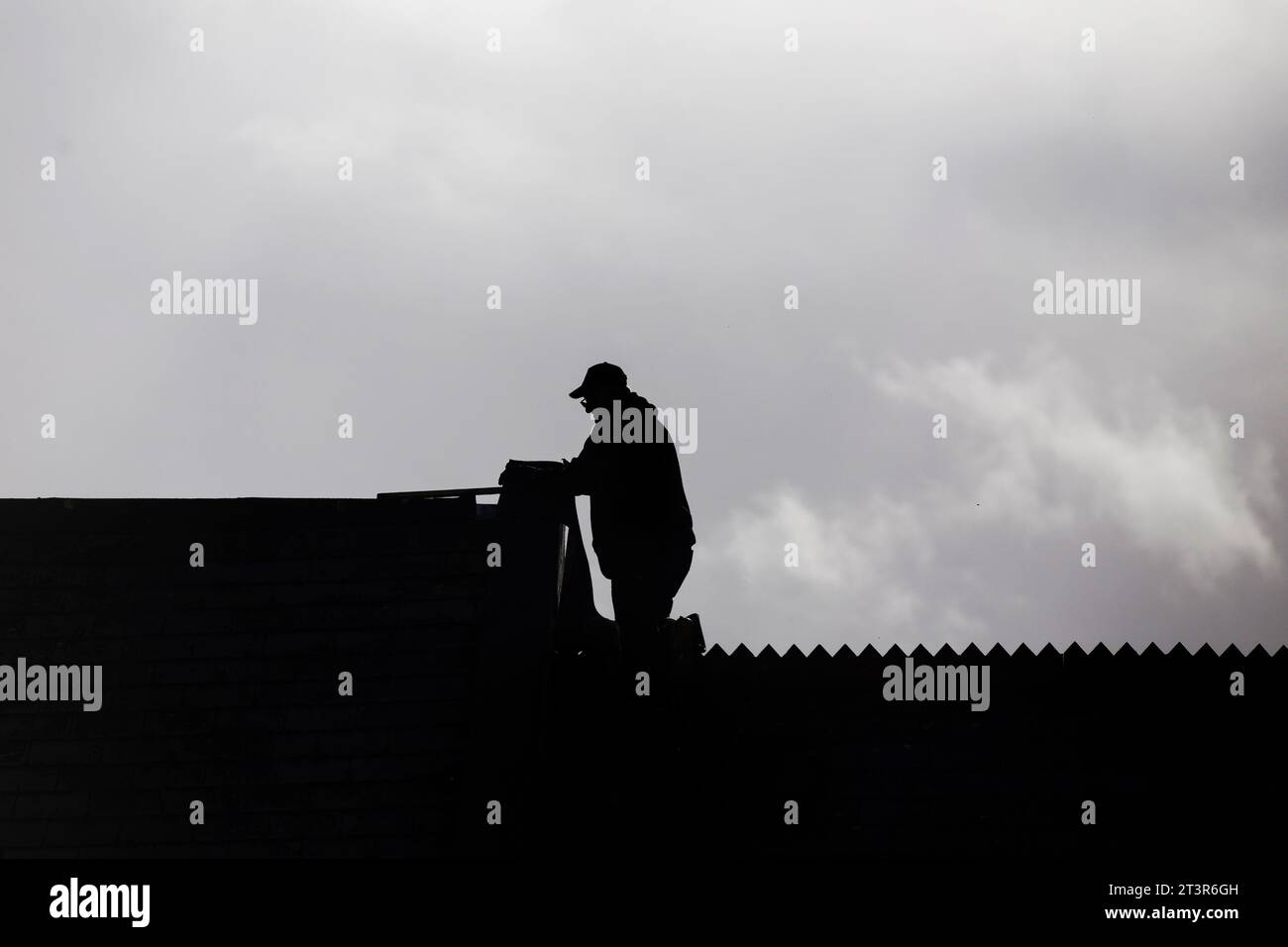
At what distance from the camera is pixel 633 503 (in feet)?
46.3

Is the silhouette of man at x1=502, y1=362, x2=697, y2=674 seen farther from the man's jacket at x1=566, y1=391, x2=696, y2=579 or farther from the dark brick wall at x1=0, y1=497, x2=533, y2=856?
the dark brick wall at x1=0, y1=497, x2=533, y2=856

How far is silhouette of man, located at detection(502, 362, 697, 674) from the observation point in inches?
551

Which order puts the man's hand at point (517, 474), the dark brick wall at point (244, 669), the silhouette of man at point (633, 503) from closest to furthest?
the dark brick wall at point (244, 669)
the silhouette of man at point (633, 503)
the man's hand at point (517, 474)

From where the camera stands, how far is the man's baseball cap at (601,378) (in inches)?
551

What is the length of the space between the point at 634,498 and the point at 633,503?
0.04 metres

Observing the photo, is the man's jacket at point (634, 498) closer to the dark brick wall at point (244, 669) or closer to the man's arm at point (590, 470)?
the man's arm at point (590, 470)

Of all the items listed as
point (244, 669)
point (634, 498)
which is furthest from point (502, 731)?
point (634, 498)

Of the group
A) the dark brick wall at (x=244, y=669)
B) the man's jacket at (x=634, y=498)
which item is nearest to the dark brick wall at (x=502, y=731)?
the dark brick wall at (x=244, y=669)

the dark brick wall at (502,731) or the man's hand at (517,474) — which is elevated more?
the man's hand at (517,474)

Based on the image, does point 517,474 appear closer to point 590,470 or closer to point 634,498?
point 590,470

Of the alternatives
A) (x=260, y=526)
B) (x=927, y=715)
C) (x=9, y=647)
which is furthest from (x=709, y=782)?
(x=9, y=647)
